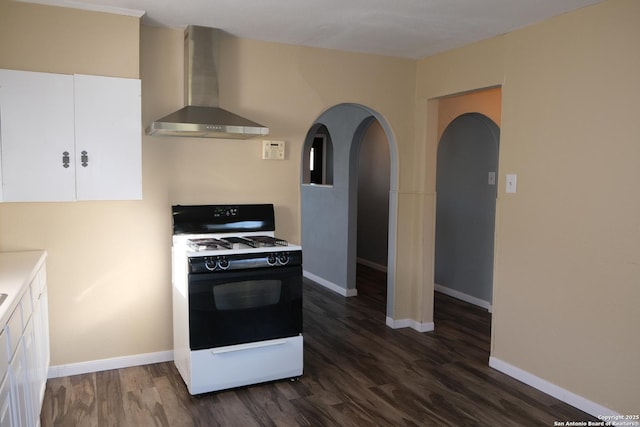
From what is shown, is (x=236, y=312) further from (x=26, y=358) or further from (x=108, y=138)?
(x=108, y=138)

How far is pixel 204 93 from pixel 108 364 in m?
1.91

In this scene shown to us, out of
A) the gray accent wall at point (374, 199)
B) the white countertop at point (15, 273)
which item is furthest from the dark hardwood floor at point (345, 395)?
the gray accent wall at point (374, 199)

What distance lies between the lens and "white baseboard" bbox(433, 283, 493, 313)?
16.1ft

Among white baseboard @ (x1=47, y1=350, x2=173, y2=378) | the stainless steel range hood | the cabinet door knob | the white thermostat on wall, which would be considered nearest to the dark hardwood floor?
white baseboard @ (x1=47, y1=350, x2=173, y2=378)

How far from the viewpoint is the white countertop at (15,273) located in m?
1.85

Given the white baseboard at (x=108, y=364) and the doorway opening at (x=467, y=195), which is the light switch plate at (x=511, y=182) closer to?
the doorway opening at (x=467, y=195)

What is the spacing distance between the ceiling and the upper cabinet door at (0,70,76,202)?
49cm

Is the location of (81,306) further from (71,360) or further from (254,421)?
(254,421)

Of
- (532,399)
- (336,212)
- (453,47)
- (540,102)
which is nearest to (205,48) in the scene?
(453,47)

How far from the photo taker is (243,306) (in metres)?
3.03

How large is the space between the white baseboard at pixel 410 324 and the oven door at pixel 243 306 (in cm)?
140

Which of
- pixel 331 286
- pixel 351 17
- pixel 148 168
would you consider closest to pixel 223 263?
pixel 148 168

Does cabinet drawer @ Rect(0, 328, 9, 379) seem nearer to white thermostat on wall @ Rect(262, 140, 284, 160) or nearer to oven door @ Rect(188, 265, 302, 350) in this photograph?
oven door @ Rect(188, 265, 302, 350)

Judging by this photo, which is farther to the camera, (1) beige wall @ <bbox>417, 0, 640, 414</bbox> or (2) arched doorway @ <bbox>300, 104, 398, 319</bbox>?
(2) arched doorway @ <bbox>300, 104, 398, 319</bbox>
